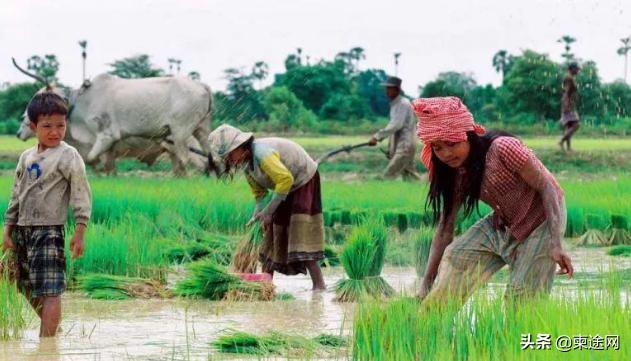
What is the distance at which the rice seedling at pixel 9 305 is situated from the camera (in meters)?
6.00

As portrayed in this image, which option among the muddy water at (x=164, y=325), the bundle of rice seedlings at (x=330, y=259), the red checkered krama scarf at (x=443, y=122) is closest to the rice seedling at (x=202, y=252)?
the bundle of rice seedlings at (x=330, y=259)

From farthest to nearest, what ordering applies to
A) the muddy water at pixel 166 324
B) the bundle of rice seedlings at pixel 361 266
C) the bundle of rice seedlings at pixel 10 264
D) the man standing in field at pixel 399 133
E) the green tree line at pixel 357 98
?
the green tree line at pixel 357 98
the man standing in field at pixel 399 133
the bundle of rice seedlings at pixel 361 266
the bundle of rice seedlings at pixel 10 264
the muddy water at pixel 166 324

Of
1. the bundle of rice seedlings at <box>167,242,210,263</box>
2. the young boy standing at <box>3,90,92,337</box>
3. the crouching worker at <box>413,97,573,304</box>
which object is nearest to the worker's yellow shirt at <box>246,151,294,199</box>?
the bundle of rice seedlings at <box>167,242,210,263</box>

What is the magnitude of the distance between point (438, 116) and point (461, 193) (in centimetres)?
37

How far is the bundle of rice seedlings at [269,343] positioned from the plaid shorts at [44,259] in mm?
837

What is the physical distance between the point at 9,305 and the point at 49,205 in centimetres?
47

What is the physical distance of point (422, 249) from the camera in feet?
26.6

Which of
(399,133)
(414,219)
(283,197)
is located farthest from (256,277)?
(399,133)

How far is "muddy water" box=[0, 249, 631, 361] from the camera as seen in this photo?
5695mm

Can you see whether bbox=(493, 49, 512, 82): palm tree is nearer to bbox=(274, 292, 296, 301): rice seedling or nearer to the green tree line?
the green tree line

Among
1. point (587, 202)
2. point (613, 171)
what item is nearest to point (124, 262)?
point (587, 202)

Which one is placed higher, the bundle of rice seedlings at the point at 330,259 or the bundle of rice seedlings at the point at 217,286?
the bundle of rice seedlings at the point at 217,286

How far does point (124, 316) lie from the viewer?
693 centimetres

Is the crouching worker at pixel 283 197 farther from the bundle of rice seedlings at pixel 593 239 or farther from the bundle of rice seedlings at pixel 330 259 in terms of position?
the bundle of rice seedlings at pixel 593 239
